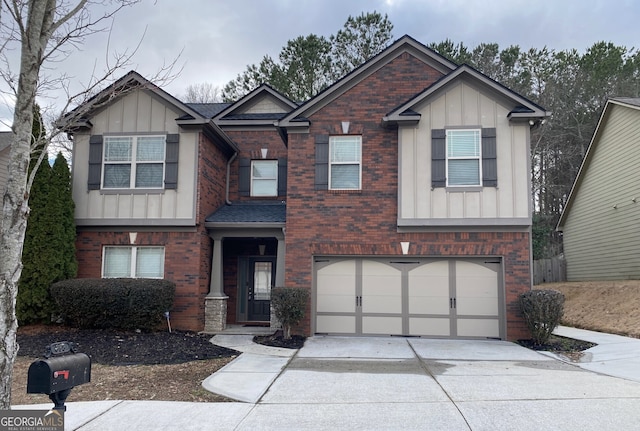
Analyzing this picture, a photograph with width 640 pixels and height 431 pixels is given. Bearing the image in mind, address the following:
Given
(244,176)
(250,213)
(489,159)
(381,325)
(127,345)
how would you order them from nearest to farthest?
(127,345)
(489,159)
(381,325)
(250,213)
(244,176)

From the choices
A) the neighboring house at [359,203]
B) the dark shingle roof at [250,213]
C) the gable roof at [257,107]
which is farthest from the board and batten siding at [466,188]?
the gable roof at [257,107]

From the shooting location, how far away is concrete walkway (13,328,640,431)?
216 inches

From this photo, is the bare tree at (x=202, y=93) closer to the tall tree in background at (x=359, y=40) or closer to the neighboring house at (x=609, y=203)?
the tall tree in background at (x=359, y=40)

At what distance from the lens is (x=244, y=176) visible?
1519cm

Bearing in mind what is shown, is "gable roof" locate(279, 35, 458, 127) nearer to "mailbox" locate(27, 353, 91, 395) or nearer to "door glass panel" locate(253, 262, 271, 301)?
"door glass panel" locate(253, 262, 271, 301)

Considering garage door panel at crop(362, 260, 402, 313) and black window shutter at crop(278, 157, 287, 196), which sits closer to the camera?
garage door panel at crop(362, 260, 402, 313)

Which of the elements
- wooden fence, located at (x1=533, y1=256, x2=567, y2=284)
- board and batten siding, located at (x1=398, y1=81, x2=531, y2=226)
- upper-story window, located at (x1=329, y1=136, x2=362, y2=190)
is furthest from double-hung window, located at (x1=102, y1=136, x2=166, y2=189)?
wooden fence, located at (x1=533, y1=256, x2=567, y2=284)

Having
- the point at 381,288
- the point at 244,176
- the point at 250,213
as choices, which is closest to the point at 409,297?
the point at 381,288

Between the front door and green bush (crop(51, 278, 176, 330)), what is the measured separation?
10.5 feet

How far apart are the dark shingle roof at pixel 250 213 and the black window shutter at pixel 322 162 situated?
146 centimetres

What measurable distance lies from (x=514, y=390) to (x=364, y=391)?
2.09 meters

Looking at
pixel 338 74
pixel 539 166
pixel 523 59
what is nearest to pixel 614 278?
pixel 539 166

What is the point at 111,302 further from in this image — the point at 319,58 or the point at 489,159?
the point at 319,58

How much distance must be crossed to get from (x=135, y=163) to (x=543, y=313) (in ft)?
34.8
